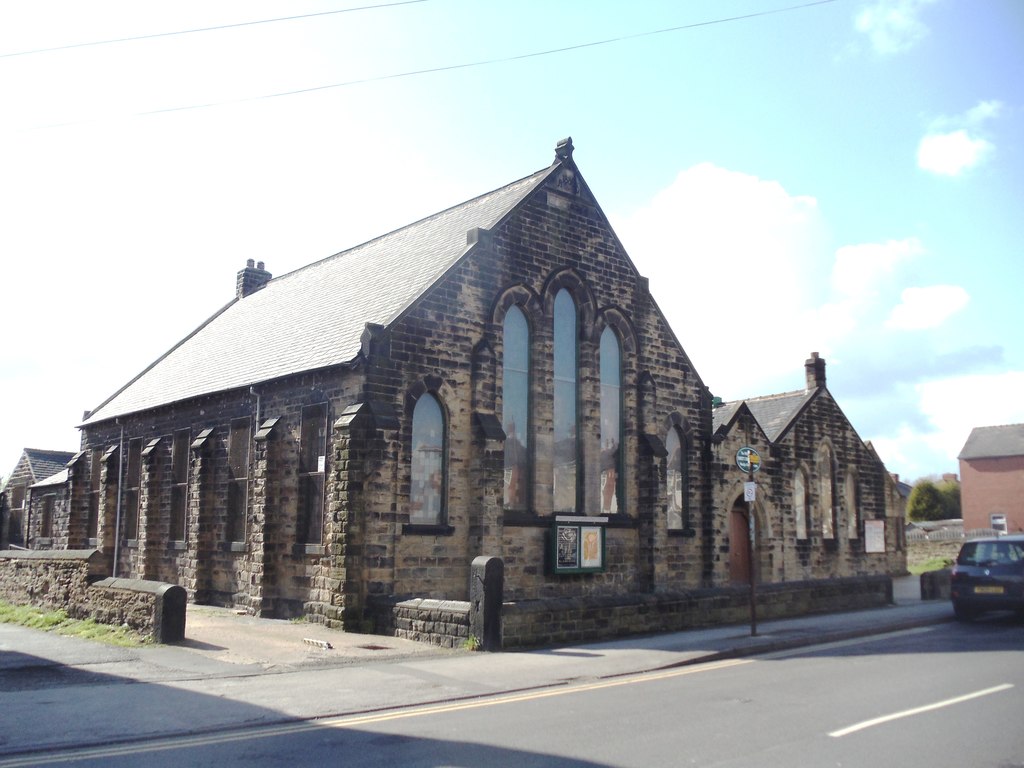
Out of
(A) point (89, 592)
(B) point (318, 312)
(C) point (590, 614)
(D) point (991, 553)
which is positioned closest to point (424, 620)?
(C) point (590, 614)

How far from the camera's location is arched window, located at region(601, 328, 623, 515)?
21984 mm

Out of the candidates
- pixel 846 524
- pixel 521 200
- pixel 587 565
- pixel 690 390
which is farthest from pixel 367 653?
pixel 846 524

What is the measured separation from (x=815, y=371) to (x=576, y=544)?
54.0ft

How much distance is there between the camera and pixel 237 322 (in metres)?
30.4

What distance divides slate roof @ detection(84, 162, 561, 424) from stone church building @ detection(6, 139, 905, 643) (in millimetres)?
113

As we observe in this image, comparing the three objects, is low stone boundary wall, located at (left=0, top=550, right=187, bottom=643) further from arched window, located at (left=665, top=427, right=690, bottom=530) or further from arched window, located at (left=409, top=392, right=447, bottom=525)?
arched window, located at (left=665, top=427, right=690, bottom=530)

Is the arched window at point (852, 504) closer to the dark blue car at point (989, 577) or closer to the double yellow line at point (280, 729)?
the dark blue car at point (989, 577)

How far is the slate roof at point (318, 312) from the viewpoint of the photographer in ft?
66.8

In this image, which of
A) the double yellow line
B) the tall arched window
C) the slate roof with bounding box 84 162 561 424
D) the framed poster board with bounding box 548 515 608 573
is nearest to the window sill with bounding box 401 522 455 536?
the framed poster board with bounding box 548 515 608 573

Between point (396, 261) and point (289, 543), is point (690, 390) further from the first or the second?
point (289, 543)

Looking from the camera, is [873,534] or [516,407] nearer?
[516,407]

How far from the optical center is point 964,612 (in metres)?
19.0

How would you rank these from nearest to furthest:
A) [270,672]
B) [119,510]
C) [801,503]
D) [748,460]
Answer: [270,672], [748,460], [119,510], [801,503]

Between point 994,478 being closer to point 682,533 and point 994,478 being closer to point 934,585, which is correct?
point 934,585
